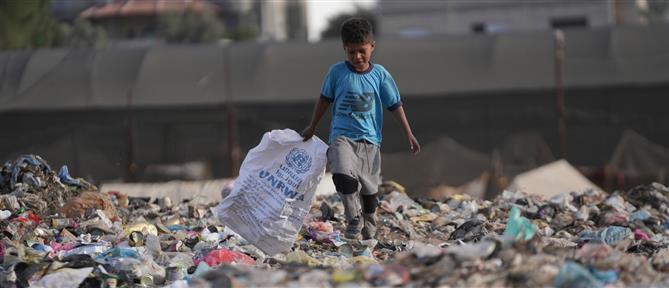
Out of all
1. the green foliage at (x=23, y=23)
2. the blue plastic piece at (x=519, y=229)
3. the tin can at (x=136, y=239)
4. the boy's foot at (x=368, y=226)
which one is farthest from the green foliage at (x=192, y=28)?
the blue plastic piece at (x=519, y=229)

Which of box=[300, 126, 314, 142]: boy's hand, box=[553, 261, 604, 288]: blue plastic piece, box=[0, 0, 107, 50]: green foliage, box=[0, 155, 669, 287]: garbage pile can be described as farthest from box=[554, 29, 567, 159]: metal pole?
box=[0, 0, 107, 50]: green foliage

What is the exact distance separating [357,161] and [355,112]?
280 millimetres

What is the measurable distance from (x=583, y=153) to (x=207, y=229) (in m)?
10.2

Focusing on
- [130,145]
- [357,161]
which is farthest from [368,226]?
[130,145]

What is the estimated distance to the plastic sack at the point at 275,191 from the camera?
20.8ft

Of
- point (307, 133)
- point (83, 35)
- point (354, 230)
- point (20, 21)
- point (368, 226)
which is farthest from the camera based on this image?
point (83, 35)

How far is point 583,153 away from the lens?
1675 cm

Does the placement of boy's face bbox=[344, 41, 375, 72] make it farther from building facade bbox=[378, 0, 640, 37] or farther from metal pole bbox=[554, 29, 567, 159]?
building facade bbox=[378, 0, 640, 37]

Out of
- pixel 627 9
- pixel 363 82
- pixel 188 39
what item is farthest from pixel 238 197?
pixel 188 39

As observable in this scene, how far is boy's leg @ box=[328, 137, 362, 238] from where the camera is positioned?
256 inches

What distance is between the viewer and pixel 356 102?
21.6 ft

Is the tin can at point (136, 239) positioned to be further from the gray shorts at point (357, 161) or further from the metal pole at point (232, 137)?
the metal pole at point (232, 137)

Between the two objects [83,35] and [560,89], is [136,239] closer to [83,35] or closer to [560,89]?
[560,89]

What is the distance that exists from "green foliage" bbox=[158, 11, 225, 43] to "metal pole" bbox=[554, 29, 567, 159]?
4920 centimetres
